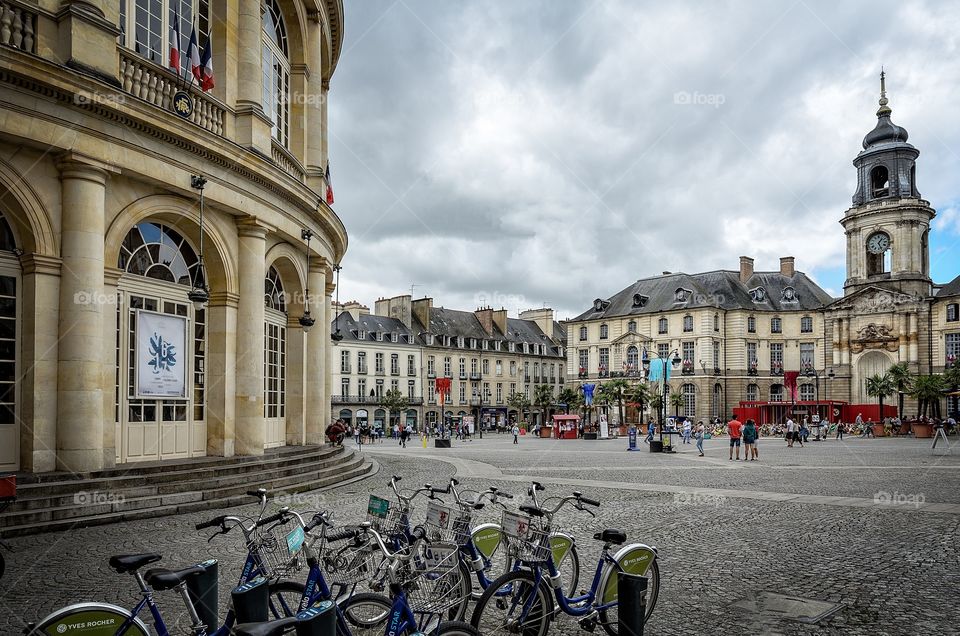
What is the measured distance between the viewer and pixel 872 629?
254 inches

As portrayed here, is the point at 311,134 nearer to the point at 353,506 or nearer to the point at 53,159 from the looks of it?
the point at 53,159

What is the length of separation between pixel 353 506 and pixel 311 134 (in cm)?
1098

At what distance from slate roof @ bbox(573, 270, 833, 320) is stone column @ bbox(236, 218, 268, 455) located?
6200 centimetres

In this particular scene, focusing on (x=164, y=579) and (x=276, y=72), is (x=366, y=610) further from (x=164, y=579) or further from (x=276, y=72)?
(x=276, y=72)

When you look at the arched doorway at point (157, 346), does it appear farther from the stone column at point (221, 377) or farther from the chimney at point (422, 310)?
the chimney at point (422, 310)

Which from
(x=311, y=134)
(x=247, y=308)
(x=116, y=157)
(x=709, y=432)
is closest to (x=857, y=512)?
(x=247, y=308)

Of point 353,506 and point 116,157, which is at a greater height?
point 116,157

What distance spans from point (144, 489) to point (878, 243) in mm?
69670

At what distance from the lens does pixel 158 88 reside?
1330 centimetres

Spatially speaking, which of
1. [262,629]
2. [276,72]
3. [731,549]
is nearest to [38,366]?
[276,72]

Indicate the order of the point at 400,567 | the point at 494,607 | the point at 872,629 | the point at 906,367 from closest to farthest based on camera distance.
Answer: the point at 400,567, the point at 494,607, the point at 872,629, the point at 906,367

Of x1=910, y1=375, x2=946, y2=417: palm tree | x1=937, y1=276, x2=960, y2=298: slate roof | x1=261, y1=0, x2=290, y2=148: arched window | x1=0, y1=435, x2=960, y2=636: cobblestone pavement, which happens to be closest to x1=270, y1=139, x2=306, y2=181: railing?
x1=261, y1=0, x2=290, y2=148: arched window

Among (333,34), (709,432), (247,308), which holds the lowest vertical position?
(709,432)

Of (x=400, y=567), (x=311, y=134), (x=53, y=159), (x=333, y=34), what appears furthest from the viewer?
(x=333, y=34)
